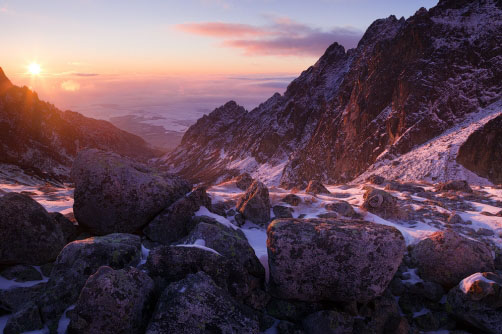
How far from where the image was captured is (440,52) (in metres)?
72.6

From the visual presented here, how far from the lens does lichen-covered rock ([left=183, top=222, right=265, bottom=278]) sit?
413 inches

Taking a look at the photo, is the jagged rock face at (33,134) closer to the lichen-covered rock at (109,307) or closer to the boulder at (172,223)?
the boulder at (172,223)

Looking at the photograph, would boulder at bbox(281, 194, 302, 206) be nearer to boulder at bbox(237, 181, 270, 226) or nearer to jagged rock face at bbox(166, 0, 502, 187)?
boulder at bbox(237, 181, 270, 226)

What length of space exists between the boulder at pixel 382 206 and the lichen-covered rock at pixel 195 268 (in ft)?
46.3

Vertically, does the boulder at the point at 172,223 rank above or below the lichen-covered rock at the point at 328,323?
above


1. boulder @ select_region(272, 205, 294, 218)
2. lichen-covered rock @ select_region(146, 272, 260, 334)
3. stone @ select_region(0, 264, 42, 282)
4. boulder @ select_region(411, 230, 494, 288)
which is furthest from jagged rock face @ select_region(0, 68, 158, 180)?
boulder @ select_region(411, 230, 494, 288)

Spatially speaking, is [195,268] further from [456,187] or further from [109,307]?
[456,187]

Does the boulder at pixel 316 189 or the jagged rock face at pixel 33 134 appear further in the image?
the jagged rock face at pixel 33 134

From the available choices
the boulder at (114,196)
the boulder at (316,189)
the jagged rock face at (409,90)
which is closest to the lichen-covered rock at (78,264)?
the boulder at (114,196)

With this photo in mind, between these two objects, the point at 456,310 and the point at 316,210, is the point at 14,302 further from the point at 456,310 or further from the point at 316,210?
the point at 316,210

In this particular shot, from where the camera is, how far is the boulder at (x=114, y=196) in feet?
48.8

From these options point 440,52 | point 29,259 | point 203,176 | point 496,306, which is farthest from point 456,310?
point 203,176

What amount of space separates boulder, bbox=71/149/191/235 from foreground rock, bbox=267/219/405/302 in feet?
27.7

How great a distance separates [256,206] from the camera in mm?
19250
